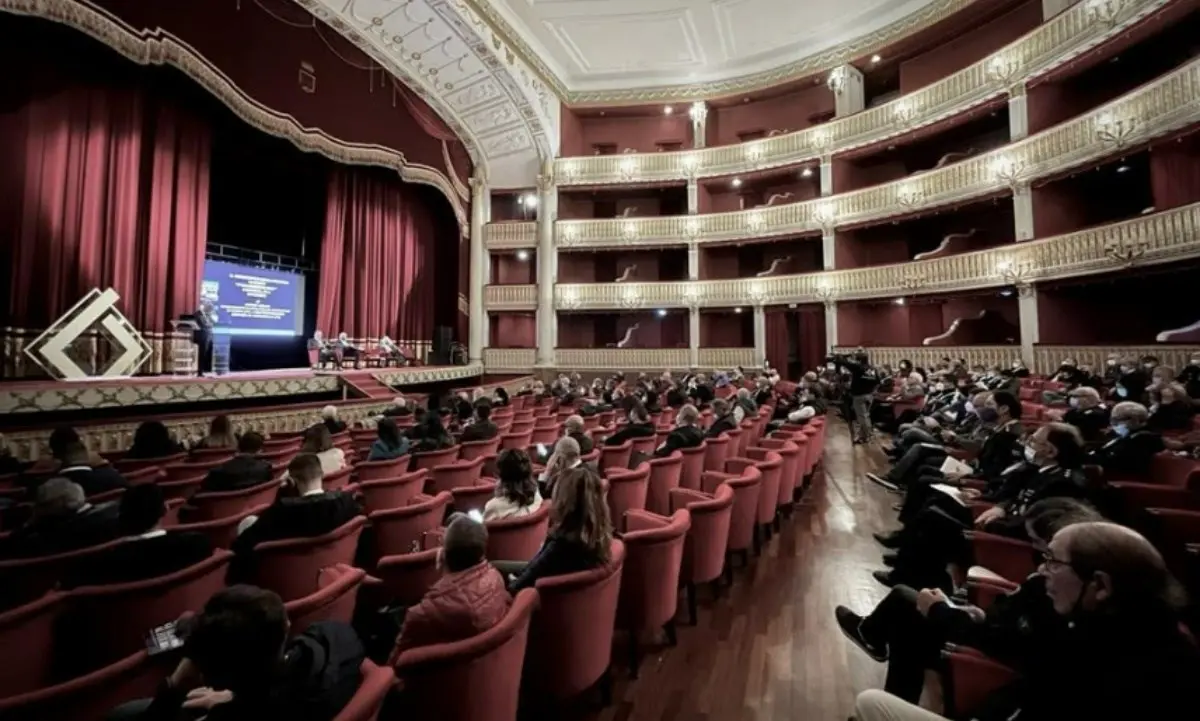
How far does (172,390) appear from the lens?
20.1 feet

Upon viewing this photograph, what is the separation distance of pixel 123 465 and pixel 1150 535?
600 cm

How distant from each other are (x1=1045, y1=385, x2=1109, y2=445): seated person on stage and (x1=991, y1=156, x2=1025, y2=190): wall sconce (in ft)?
26.5

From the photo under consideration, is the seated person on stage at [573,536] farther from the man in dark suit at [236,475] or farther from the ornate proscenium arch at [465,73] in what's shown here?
the ornate proscenium arch at [465,73]

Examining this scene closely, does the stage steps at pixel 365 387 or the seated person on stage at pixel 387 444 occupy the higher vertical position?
the stage steps at pixel 365 387

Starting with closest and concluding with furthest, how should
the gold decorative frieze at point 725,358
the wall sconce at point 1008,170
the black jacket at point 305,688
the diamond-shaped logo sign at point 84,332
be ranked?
1. the black jacket at point 305,688
2. the diamond-shaped logo sign at point 84,332
3. the wall sconce at point 1008,170
4. the gold decorative frieze at point 725,358

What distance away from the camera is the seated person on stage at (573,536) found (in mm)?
1879

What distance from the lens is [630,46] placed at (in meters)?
14.3

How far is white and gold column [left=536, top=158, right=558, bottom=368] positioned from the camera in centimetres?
1555

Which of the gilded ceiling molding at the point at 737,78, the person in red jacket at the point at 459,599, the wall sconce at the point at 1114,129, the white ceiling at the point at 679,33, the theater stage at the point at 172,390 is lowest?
the person in red jacket at the point at 459,599

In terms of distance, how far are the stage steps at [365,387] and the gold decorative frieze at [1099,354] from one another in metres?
10.8

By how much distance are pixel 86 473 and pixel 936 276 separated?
13251 millimetres

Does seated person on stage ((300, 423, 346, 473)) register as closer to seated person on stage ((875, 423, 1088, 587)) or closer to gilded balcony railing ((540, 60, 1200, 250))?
seated person on stage ((875, 423, 1088, 587))

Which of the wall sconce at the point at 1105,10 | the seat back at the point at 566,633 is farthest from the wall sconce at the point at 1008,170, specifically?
the seat back at the point at 566,633

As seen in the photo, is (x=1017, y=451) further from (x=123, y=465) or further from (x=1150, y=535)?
(x=123, y=465)
